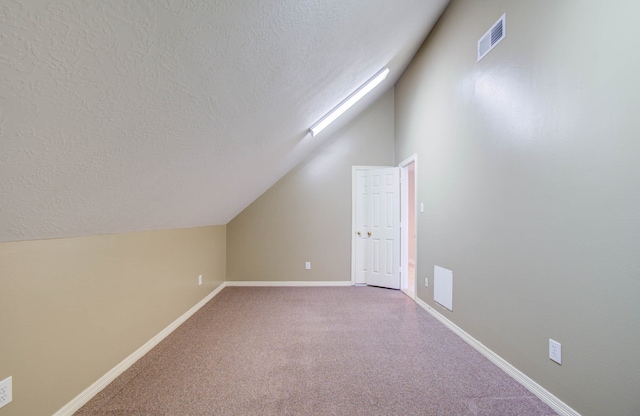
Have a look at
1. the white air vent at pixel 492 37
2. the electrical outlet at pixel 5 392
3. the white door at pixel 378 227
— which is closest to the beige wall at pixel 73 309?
the electrical outlet at pixel 5 392

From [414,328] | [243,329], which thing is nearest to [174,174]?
[243,329]

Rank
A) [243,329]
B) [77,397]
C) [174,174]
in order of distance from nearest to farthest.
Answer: [77,397] < [174,174] < [243,329]

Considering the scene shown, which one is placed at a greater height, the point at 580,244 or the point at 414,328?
the point at 580,244

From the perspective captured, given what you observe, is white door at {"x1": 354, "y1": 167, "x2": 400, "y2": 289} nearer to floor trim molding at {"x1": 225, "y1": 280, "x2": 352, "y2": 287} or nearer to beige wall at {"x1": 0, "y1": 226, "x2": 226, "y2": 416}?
floor trim molding at {"x1": 225, "y1": 280, "x2": 352, "y2": 287}

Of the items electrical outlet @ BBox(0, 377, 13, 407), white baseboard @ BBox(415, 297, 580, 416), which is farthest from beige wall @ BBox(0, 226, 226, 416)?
white baseboard @ BBox(415, 297, 580, 416)

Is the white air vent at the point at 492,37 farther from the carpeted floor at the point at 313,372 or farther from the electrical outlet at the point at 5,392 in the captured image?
the electrical outlet at the point at 5,392

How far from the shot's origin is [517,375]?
189cm

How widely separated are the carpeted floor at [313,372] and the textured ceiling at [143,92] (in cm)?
108

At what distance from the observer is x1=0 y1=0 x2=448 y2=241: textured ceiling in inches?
28.4

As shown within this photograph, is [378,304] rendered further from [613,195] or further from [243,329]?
[613,195]

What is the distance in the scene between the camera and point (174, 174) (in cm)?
173

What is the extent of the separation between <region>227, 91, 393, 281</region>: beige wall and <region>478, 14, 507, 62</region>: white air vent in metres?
2.37

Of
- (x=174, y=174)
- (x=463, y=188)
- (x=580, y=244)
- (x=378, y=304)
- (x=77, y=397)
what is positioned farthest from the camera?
(x=378, y=304)

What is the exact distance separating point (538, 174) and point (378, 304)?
241 cm
